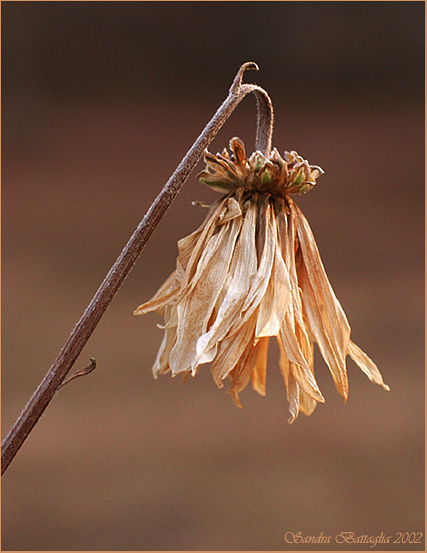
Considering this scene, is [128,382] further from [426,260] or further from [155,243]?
[426,260]

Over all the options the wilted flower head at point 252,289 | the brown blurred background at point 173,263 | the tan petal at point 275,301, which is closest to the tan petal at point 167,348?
the wilted flower head at point 252,289

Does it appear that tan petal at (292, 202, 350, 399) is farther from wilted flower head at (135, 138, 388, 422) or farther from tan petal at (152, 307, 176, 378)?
tan petal at (152, 307, 176, 378)

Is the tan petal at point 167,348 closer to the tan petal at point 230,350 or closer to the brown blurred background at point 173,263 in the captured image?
the tan petal at point 230,350

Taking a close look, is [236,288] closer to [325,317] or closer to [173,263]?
[325,317]

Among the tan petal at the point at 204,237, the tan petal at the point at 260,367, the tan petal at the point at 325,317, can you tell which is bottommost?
the tan petal at the point at 260,367

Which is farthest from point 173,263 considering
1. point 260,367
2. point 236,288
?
point 236,288

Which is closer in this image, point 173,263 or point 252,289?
point 252,289
